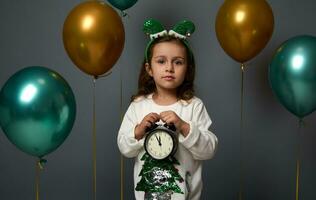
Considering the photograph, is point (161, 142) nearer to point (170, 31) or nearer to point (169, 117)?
point (169, 117)

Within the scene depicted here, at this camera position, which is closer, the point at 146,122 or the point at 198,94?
the point at 146,122

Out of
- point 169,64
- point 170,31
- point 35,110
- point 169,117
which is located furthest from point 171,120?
point 35,110

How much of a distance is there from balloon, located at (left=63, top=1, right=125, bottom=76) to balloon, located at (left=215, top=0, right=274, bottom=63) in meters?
0.41

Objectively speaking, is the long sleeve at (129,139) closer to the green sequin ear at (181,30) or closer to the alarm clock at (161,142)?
the alarm clock at (161,142)

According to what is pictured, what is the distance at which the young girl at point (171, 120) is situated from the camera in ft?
6.53

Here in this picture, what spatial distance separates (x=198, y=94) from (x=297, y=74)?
628 millimetres

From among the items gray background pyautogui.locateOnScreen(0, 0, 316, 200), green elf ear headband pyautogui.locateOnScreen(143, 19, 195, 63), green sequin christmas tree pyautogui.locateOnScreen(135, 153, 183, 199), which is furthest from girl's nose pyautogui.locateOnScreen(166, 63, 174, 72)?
gray background pyautogui.locateOnScreen(0, 0, 316, 200)

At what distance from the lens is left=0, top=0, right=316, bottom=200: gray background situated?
2.50 metres

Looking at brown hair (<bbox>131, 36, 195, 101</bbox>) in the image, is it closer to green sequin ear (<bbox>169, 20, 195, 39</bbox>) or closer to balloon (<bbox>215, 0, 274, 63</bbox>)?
green sequin ear (<bbox>169, 20, 195, 39</bbox>)

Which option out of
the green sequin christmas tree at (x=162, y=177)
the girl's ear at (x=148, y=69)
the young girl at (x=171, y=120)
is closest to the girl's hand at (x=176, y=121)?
the young girl at (x=171, y=120)

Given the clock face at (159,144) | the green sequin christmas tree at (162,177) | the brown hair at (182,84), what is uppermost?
the brown hair at (182,84)

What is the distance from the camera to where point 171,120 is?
1.94m

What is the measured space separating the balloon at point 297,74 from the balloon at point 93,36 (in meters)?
0.61

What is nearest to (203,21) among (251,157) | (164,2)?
(164,2)
